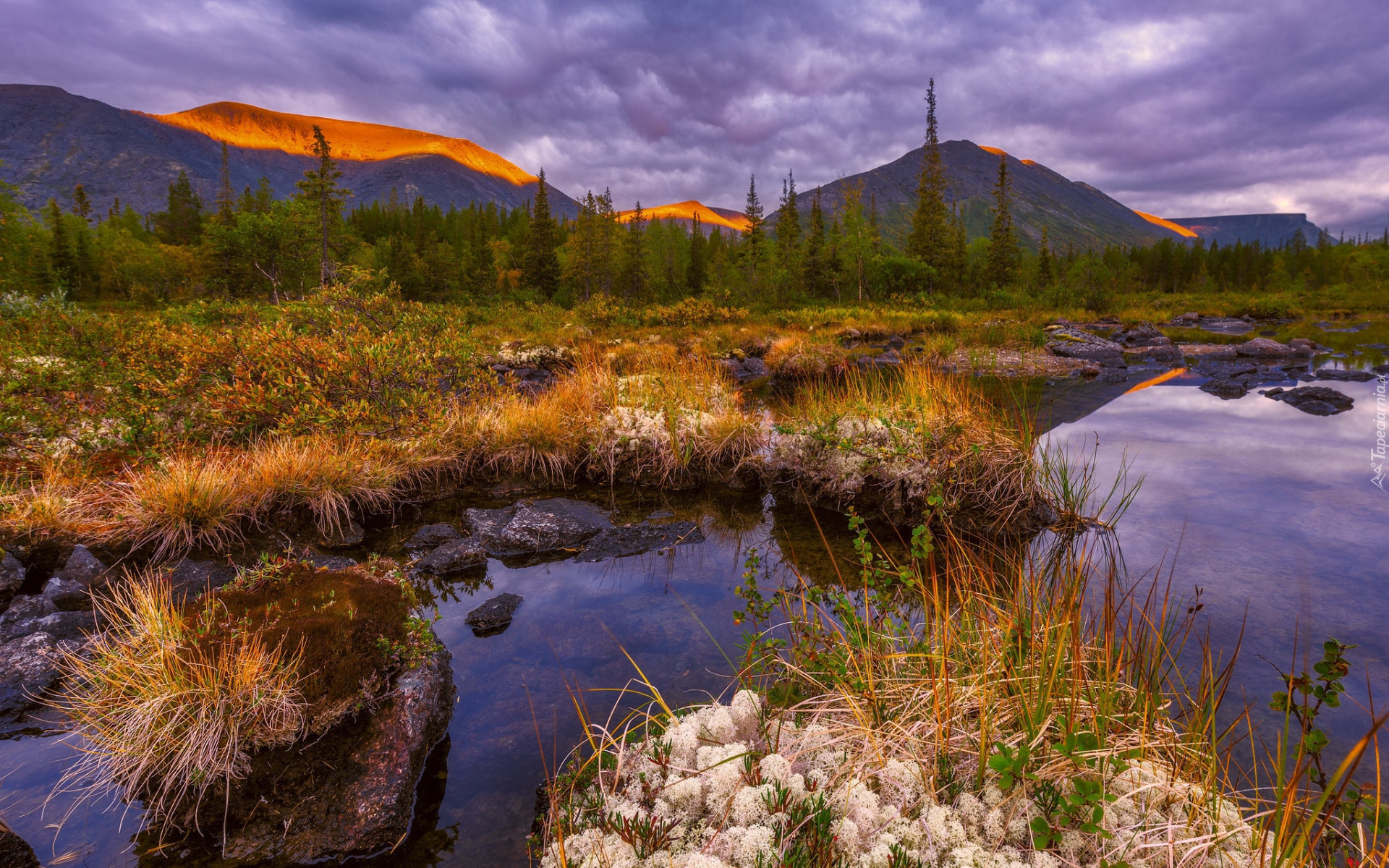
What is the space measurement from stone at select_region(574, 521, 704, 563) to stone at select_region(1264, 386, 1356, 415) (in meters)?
14.1

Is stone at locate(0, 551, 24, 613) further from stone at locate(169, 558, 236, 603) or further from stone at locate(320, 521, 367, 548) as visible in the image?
stone at locate(320, 521, 367, 548)

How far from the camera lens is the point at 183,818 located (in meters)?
2.96

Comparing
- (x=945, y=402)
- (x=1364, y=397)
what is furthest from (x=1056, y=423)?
(x=1364, y=397)

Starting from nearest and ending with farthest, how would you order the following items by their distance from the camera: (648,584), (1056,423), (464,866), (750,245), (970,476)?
(464,866) < (648,584) < (970,476) < (1056,423) < (750,245)

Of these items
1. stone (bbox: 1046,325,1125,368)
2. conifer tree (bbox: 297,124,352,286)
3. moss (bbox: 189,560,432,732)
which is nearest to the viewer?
moss (bbox: 189,560,432,732)

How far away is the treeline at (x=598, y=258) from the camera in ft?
131

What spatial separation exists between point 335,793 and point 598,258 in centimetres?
5502

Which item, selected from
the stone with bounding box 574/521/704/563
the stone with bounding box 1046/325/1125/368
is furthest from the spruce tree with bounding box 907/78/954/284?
the stone with bounding box 574/521/704/563

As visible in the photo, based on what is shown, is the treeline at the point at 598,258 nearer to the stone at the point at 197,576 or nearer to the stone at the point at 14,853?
the stone at the point at 197,576

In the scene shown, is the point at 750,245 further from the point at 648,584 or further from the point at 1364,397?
the point at 648,584

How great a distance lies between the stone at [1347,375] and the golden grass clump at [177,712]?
22.9 meters

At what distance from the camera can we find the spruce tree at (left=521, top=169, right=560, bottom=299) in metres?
59.4

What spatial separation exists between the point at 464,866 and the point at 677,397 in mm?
7430

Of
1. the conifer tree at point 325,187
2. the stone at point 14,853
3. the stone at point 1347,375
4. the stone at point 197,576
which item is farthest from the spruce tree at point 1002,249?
the stone at point 14,853
